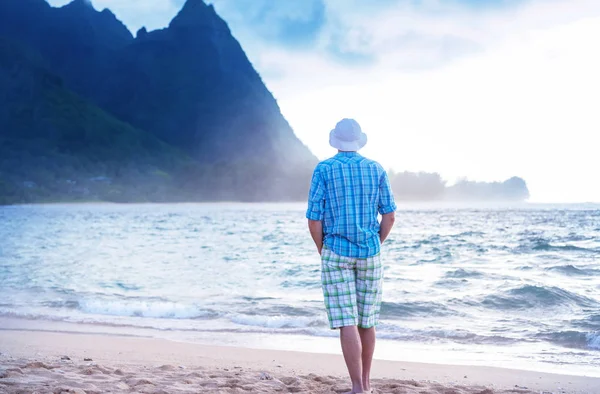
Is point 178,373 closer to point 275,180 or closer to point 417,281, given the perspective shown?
point 417,281

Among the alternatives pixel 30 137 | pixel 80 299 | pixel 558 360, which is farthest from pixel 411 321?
pixel 30 137

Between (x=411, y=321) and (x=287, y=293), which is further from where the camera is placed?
(x=287, y=293)

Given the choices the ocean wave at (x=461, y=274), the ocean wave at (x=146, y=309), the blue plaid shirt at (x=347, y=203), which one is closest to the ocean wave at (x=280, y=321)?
the ocean wave at (x=146, y=309)

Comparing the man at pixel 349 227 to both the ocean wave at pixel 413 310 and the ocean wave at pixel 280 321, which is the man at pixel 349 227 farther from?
the ocean wave at pixel 413 310

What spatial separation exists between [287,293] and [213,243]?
14026 mm

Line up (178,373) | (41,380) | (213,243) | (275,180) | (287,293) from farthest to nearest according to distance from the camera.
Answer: (275,180) → (213,243) → (287,293) → (178,373) → (41,380)

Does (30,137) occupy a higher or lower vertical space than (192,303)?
higher

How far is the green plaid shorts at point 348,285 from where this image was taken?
3826mm

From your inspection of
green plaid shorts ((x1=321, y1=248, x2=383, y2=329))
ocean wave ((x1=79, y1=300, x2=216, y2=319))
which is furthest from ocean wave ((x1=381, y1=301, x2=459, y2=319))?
green plaid shorts ((x1=321, y1=248, x2=383, y2=329))

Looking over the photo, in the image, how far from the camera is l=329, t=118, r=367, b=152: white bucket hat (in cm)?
394

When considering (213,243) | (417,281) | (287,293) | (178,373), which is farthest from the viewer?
(213,243)

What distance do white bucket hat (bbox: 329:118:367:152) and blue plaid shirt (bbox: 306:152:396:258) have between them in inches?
4.0

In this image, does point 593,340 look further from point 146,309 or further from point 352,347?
point 146,309

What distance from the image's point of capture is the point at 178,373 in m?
5.26
